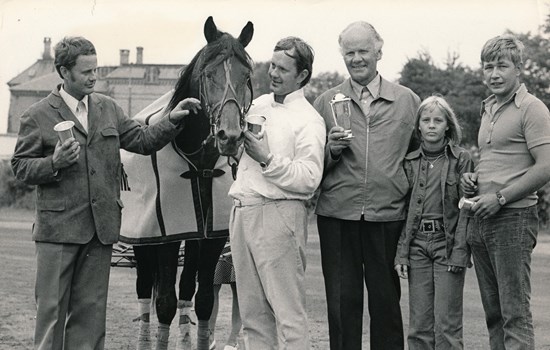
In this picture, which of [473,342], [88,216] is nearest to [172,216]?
[88,216]

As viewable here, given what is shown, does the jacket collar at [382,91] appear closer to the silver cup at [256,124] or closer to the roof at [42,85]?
Answer: the silver cup at [256,124]

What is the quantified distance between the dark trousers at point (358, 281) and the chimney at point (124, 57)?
90.4 feet

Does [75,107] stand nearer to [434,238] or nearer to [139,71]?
[434,238]

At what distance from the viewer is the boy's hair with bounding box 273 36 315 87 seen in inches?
176

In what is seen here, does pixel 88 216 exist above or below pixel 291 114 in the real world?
below

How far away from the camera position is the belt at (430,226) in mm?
4672

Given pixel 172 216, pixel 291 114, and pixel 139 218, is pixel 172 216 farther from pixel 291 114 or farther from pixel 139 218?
pixel 291 114

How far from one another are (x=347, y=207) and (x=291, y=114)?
2.22 ft

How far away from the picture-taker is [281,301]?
4.25 metres

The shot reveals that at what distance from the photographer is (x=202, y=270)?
236 inches

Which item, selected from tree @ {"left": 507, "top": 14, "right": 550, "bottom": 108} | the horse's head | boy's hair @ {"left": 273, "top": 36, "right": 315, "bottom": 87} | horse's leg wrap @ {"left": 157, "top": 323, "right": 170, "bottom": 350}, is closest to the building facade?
tree @ {"left": 507, "top": 14, "right": 550, "bottom": 108}

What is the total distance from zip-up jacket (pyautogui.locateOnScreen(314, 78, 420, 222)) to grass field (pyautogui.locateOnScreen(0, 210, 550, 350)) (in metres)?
2.68

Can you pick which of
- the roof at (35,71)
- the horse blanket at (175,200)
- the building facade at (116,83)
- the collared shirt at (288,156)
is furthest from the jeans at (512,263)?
the roof at (35,71)

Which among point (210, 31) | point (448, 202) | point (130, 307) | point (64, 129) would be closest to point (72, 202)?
point (64, 129)
